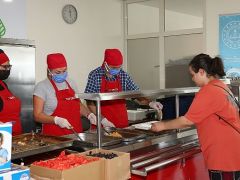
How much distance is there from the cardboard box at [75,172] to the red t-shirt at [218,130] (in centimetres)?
72

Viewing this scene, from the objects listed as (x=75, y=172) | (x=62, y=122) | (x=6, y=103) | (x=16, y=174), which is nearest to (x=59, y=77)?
(x=62, y=122)

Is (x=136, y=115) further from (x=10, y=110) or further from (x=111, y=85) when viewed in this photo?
(x=10, y=110)

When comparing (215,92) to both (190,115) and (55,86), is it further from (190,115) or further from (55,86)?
(55,86)

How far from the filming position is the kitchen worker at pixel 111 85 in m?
3.10

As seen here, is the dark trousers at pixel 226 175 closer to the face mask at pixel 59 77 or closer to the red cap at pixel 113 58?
the red cap at pixel 113 58

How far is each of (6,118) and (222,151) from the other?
178 cm

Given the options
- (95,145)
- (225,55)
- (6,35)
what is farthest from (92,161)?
(225,55)

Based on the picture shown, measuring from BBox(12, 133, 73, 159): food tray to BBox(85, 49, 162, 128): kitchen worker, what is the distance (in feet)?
2.18

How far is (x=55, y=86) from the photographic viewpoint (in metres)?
2.91

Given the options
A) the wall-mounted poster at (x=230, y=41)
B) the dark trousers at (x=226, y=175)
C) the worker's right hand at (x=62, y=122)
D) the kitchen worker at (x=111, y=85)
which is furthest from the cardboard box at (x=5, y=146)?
the wall-mounted poster at (x=230, y=41)

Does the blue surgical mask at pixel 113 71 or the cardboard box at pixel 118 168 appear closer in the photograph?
the cardboard box at pixel 118 168

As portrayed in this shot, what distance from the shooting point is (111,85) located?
10.7 feet

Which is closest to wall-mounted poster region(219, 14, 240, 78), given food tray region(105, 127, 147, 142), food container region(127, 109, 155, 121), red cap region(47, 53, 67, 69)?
food container region(127, 109, 155, 121)

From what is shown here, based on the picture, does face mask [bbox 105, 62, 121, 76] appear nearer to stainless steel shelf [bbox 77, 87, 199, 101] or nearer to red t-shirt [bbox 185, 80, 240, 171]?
stainless steel shelf [bbox 77, 87, 199, 101]
